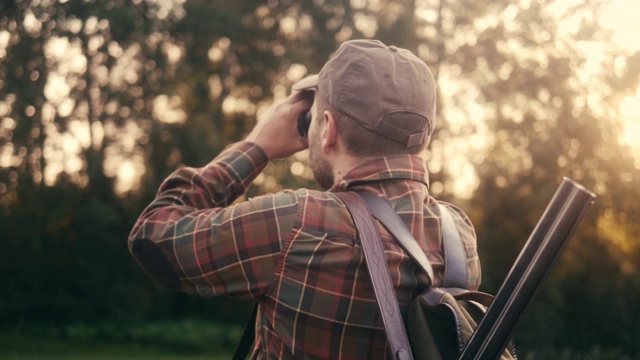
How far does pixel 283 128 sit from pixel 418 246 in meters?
0.53

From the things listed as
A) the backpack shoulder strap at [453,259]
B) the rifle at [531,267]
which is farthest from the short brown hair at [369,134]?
the rifle at [531,267]

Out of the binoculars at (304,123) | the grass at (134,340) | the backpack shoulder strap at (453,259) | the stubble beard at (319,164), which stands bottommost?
the grass at (134,340)

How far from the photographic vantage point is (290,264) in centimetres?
184

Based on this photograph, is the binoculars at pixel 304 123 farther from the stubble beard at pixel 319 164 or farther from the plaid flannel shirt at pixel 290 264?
the plaid flannel shirt at pixel 290 264

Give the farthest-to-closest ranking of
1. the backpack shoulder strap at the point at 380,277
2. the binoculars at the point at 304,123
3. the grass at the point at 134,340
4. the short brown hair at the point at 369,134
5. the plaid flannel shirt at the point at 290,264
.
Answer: the grass at the point at 134,340, the binoculars at the point at 304,123, the short brown hair at the point at 369,134, the plaid flannel shirt at the point at 290,264, the backpack shoulder strap at the point at 380,277

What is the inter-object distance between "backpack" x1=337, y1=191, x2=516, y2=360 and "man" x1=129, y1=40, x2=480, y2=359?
32 millimetres

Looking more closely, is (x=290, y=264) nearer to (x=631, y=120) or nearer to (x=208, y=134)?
(x=631, y=120)

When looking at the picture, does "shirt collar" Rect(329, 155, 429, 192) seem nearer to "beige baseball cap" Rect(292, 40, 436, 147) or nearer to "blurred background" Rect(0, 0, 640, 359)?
"beige baseball cap" Rect(292, 40, 436, 147)

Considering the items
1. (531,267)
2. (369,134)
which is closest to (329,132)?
(369,134)

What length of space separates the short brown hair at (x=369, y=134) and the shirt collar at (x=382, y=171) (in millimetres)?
18

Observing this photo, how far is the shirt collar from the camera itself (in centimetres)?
197

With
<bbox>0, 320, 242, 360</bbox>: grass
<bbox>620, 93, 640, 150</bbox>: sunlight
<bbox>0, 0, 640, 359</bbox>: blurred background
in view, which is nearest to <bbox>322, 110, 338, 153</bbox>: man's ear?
<bbox>620, 93, 640, 150</bbox>: sunlight

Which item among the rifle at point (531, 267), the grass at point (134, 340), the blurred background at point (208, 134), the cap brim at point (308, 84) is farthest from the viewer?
the grass at point (134, 340)

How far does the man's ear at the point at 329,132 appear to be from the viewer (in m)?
1.96
